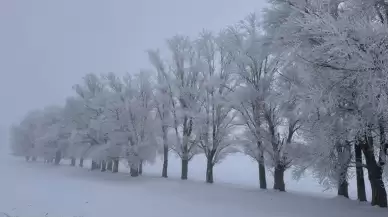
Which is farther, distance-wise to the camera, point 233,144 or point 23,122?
point 23,122

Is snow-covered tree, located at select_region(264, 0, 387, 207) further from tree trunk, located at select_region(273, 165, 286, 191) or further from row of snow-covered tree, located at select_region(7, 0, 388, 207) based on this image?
tree trunk, located at select_region(273, 165, 286, 191)

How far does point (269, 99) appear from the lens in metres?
19.0

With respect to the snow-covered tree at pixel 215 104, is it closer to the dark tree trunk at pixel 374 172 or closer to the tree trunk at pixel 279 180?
the tree trunk at pixel 279 180

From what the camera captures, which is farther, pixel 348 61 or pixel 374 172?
pixel 374 172

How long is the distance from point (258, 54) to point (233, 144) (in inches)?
301

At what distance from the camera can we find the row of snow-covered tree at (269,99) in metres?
9.32

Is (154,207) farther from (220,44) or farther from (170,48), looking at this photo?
(170,48)

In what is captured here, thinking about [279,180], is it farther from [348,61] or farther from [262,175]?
[348,61]

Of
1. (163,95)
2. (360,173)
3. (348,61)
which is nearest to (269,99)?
(360,173)

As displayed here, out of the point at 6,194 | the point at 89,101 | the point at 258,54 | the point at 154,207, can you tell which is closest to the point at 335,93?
the point at 154,207

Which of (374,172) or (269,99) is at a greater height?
(269,99)

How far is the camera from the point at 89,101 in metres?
41.8

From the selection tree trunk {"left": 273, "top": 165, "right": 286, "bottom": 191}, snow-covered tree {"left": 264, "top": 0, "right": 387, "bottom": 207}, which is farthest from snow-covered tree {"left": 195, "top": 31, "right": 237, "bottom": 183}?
snow-covered tree {"left": 264, "top": 0, "right": 387, "bottom": 207}

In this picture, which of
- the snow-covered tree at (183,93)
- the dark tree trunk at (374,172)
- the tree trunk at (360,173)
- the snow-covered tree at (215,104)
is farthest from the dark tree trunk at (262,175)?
the dark tree trunk at (374,172)
